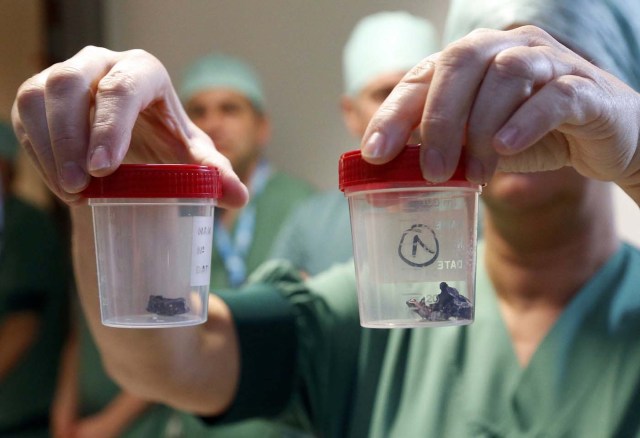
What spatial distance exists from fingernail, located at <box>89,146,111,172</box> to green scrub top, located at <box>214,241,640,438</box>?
1.71ft

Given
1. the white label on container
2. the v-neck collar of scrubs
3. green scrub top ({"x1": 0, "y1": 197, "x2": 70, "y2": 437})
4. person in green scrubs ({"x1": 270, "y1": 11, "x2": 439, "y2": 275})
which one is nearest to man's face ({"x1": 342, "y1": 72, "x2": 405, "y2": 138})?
person in green scrubs ({"x1": 270, "y1": 11, "x2": 439, "y2": 275})

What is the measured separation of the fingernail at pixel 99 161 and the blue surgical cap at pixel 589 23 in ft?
1.78

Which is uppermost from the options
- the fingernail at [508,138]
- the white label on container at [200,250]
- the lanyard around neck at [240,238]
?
the fingernail at [508,138]

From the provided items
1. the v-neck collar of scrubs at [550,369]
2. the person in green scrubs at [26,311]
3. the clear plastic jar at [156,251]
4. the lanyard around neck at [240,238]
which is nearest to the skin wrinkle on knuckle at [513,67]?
the clear plastic jar at [156,251]

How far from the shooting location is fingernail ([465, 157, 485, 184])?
23.7 inches

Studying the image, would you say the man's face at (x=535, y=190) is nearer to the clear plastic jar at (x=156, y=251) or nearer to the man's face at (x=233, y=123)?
the clear plastic jar at (x=156, y=251)

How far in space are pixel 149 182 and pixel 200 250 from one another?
9cm

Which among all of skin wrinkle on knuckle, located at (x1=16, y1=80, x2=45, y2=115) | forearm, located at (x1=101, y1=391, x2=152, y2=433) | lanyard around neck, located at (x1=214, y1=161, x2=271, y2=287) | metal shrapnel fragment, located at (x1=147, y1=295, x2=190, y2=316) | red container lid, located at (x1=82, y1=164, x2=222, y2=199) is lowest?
forearm, located at (x1=101, y1=391, x2=152, y2=433)

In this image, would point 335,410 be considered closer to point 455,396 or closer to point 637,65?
point 455,396

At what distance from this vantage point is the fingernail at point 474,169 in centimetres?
60

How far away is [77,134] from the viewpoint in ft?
2.12

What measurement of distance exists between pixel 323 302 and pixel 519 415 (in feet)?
1.04

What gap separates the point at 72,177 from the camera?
2.07 feet

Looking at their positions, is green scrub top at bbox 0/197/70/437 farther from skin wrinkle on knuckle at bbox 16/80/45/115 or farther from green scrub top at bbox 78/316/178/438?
skin wrinkle on knuckle at bbox 16/80/45/115
